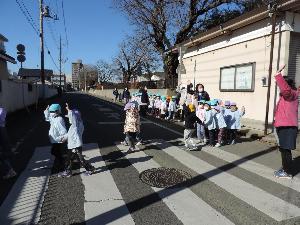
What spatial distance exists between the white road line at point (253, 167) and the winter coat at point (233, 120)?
43.5 inches

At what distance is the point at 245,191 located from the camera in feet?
17.3

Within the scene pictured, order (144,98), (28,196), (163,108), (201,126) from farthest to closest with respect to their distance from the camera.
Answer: (163,108)
(144,98)
(201,126)
(28,196)

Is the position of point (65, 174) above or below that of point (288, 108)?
below

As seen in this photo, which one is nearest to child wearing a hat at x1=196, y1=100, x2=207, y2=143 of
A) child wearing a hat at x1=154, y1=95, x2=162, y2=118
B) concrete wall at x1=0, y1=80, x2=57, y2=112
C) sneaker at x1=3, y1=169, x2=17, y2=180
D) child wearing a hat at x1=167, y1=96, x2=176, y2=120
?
sneaker at x1=3, y1=169, x2=17, y2=180

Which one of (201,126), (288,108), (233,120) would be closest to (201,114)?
(201,126)

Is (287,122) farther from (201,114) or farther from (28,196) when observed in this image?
(28,196)

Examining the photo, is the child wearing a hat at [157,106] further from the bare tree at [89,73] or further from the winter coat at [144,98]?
the bare tree at [89,73]

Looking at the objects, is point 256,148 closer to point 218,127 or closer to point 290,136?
point 218,127

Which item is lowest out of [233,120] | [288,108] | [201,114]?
[233,120]

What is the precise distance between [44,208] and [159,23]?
2325cm

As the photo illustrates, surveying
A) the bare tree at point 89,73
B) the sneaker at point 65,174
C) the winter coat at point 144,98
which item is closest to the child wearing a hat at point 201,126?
the sneaker at point 65,174

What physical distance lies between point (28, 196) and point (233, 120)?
241 inches

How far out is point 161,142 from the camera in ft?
30.8

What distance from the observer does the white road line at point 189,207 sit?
4.18m
